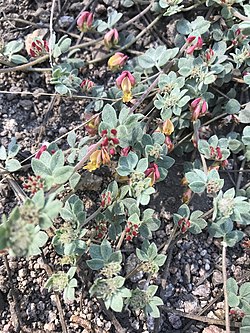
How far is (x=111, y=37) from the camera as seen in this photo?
2439 mm

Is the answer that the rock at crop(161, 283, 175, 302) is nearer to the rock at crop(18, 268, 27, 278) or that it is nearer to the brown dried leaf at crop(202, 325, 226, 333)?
the brown dried leaf at crop(202, 325, 226, 333)

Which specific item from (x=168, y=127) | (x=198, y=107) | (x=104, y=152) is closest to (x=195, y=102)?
(x=198, y=107)

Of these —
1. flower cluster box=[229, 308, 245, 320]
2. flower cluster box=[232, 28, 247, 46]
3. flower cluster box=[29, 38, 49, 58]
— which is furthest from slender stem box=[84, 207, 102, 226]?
flower cluster box=[232, 28, 247, 46]

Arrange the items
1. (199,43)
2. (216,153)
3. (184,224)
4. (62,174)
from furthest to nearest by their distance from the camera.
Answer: (199,43)
(216,153)
(184,224)
(62,174)

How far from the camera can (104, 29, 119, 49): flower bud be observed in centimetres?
244

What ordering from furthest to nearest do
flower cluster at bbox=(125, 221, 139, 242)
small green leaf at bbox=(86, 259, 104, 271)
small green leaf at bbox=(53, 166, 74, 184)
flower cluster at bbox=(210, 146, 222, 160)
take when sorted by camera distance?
flower cluster at bbox=(210, 146, 222, 160)
flower cluster at bbox=(125, 221, 139, 242)
small green leaf at bbox=(86, 259, 104, 271)
small green leaf at bbox=(53, 166, 74, 184)

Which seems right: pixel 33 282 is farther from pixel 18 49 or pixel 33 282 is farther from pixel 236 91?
pixel 236 91

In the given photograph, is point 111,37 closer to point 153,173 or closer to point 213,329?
point 153,173

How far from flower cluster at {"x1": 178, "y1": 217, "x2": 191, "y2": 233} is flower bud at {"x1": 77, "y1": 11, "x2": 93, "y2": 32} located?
3.45ft

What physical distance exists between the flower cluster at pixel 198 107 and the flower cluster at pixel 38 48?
0.73 meters

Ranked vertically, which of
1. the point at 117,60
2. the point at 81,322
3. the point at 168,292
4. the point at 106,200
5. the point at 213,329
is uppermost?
the point at 117,60

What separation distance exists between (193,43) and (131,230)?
96 cm

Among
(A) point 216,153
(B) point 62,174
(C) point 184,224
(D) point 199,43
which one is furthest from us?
(D) point 199,43

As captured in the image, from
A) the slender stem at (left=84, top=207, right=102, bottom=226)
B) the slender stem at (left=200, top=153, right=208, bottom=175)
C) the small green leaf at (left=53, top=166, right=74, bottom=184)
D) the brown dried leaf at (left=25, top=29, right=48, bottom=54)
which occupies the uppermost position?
the brown dried leaf at (left=25, top=29, right=48, bottom=54)
